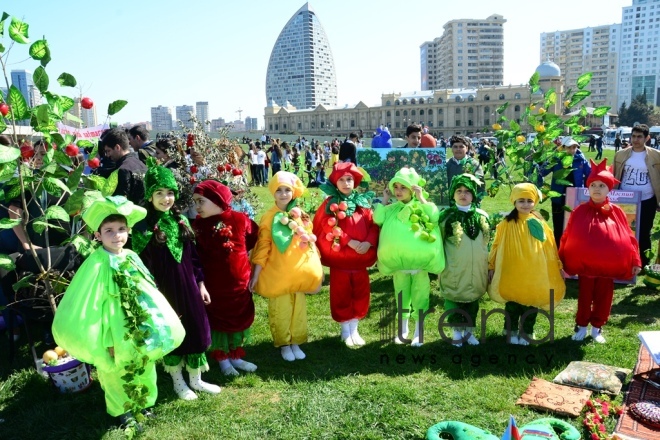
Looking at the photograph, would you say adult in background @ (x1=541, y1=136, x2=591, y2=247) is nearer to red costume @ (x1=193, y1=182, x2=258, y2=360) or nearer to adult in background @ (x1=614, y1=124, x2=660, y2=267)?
adult in background @ (x1=614, y1=124, x2=660, y2=267)

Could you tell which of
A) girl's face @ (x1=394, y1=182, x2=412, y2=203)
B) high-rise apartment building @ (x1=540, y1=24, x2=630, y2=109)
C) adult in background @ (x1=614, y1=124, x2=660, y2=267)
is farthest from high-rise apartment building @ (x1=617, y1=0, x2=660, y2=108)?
girl's face @ (x1=394, y1=182, x2=412, y2=203)

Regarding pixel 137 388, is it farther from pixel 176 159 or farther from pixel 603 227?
pixel 603 227

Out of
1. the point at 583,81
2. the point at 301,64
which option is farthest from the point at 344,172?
the point at 301,64

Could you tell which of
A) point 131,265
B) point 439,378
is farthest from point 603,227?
point 131,265

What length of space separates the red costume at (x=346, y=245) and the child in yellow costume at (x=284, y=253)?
189 mm

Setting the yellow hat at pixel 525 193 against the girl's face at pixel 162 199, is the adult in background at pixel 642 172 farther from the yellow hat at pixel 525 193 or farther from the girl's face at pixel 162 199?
the girl's face at pixel 162 199

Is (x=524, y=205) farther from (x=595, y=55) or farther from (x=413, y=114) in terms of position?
→ (x=595, y=55)

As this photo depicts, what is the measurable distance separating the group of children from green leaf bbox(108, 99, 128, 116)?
0.54m

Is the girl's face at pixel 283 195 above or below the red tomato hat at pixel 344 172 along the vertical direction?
below

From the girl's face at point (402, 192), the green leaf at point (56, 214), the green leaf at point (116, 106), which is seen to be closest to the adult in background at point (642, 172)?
the girl's face at point (402, 192)

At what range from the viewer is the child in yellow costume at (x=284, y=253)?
4.41 m

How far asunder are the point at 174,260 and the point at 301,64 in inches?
5815

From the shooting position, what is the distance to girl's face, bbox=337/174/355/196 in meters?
4.71

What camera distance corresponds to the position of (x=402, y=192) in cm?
471
